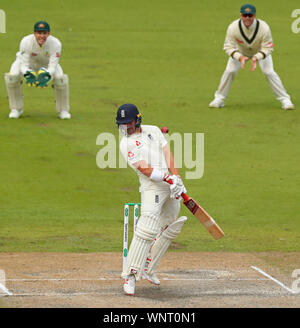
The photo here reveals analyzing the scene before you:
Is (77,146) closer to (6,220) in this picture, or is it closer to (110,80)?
(6,220)

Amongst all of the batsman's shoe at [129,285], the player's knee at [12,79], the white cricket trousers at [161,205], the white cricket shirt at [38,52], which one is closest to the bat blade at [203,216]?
the white cricket trousers at [161,205]

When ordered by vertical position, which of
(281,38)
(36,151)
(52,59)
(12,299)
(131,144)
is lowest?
(12,299)

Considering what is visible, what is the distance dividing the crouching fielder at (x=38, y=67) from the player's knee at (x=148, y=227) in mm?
8341

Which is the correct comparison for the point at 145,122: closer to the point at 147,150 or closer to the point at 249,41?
the point at 249,41

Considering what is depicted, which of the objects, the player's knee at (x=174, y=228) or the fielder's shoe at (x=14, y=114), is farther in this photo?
the fielder's shoe at (x=14, y=114)

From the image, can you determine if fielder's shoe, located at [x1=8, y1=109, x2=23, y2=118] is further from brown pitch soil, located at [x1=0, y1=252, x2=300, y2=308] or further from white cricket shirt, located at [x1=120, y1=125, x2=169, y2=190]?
white cricket shirt, located at [x1=120, y1=125, x2=169, y2=190]

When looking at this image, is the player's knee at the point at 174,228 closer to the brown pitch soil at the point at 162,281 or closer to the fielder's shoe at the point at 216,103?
the brown pitch soil at the point at 162,281

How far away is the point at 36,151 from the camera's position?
16234mm

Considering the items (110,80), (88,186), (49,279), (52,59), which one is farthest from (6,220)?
(110,80)

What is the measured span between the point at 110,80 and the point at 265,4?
405 inches

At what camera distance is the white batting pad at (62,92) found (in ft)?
58.4

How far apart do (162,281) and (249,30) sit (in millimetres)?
9576

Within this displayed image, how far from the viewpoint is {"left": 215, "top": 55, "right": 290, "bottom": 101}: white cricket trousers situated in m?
19.0

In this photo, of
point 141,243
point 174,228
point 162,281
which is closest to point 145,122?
point 162,281
